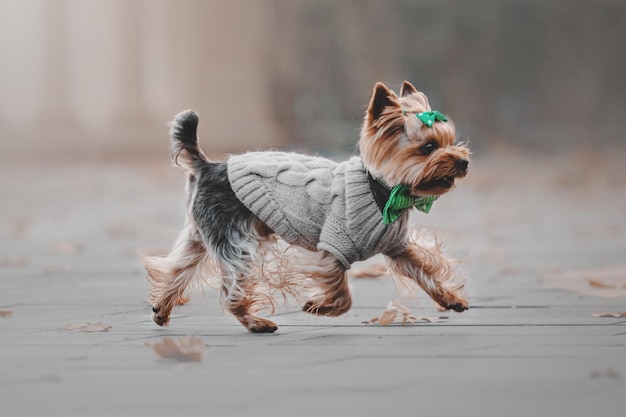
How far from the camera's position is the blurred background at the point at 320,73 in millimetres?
28641

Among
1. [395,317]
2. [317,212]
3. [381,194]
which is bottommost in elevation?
[395,317]

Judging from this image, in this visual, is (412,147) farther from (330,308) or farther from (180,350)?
(180,350)

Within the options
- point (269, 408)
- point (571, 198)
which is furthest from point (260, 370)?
point (571, 198)

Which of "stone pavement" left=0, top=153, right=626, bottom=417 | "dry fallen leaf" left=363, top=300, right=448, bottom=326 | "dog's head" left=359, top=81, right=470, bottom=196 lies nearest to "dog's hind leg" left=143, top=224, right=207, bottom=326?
"stone pavement" left=0, top=153, right=626, bottom=417

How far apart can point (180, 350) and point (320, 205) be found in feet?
3.78

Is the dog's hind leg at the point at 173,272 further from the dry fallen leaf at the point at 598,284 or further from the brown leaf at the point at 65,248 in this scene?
the brown leaf at the point at 65,248

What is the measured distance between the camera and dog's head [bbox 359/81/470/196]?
16.5 feet

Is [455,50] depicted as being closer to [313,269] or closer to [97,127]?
[97,127]

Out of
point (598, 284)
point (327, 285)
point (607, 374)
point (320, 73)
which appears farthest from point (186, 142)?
point (320, 73)

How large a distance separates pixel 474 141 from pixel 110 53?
33.5 ft

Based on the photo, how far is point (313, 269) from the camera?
530 cm

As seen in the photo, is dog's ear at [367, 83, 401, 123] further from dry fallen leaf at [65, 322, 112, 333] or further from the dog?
dry fallen leaf at [65, 322, 112, 333]

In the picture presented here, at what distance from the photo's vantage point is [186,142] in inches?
217

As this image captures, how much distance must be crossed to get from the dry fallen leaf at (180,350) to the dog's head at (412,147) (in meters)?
1.25
